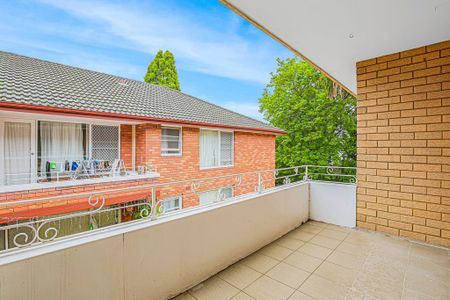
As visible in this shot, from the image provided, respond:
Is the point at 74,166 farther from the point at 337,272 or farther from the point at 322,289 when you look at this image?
the point at 337,272

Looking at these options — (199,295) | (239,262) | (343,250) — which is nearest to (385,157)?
(343,250)

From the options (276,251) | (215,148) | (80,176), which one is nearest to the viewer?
(276,251)

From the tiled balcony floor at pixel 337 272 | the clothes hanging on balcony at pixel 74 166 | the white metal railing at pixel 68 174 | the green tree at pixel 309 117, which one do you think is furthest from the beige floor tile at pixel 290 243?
the green tree at pixel 309 117

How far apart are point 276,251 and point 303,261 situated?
0.38m

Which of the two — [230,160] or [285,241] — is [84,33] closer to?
[230,160]

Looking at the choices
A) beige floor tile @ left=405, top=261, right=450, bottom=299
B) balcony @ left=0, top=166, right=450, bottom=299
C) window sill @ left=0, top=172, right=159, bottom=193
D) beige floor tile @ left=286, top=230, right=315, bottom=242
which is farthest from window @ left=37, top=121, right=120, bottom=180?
beige floor tile @ left=405, top=261, right=450, bottom=299

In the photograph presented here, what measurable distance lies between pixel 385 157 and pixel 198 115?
5600 mm

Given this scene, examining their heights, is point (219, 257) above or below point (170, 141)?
below

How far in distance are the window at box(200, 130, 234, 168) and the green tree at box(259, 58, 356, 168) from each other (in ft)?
18.6

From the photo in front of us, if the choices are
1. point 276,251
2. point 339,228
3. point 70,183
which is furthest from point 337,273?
point 70,183

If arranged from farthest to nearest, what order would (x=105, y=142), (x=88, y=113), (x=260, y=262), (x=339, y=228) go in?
(x=105, y=142), (x=88, y=113), (x=339, y=228), (x=260, y=262)

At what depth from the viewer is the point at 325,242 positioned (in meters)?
3.23

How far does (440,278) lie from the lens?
7.44ft

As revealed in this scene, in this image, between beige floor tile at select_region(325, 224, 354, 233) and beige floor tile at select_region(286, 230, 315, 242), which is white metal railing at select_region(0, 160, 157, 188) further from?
beige floor tile at select_region(325, 224, 354, 233)
